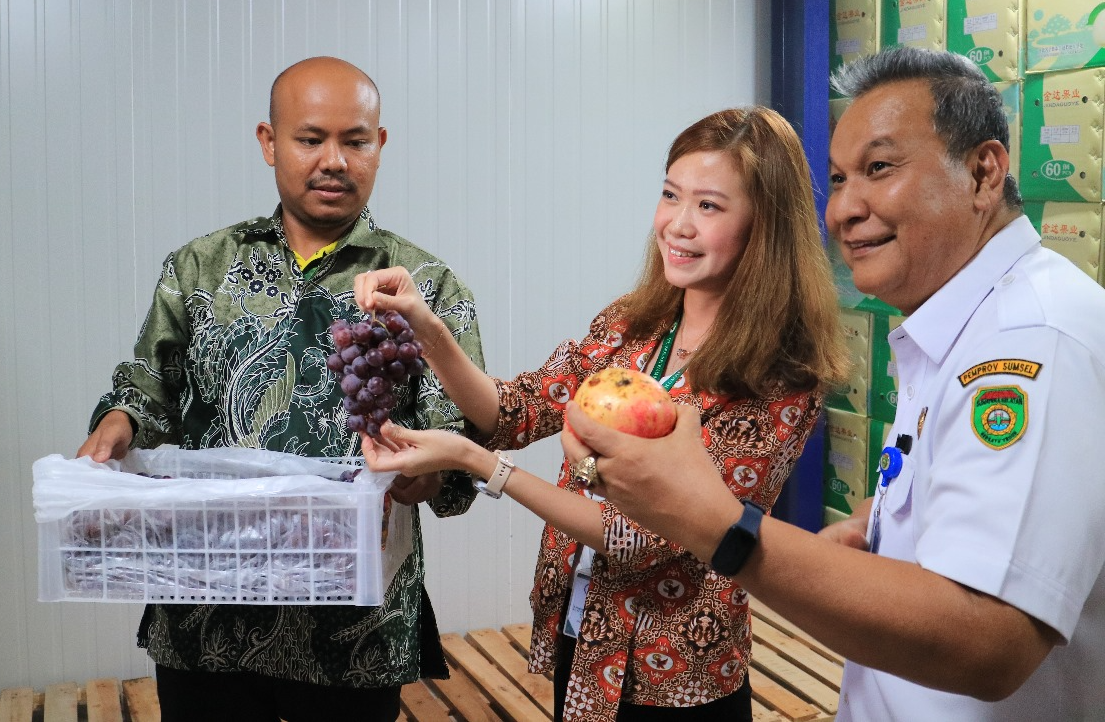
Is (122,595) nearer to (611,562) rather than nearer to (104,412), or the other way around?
(104,412)

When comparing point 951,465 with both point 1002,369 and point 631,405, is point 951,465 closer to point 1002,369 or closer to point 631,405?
point 1002,369

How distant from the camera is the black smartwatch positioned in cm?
102

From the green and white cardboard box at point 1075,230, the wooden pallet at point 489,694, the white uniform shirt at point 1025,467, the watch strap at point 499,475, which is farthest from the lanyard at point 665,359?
the green and white cardboard box at point 1075,230

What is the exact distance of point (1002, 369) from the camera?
1.03 meters

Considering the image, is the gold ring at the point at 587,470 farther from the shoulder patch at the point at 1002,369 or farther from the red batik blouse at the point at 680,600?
the red batik blouse at the point at 680,600

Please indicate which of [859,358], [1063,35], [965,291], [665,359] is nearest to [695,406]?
[665,359]

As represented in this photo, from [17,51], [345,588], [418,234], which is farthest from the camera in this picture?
[418,234]

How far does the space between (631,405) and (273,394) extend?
880 millimetres

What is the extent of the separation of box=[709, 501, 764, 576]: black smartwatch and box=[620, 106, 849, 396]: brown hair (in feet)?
2.71

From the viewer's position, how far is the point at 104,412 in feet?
6.30

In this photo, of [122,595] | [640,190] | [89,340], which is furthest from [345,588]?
[640,190]

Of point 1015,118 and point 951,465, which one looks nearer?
point 951,465

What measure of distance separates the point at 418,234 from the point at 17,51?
1435 millimetres

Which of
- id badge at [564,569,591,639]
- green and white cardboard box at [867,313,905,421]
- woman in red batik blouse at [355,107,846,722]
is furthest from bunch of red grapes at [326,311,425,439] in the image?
green and white cardboard box at [867,313,905,421]
